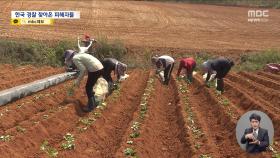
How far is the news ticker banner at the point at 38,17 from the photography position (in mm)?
32388

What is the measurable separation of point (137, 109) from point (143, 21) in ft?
79.1

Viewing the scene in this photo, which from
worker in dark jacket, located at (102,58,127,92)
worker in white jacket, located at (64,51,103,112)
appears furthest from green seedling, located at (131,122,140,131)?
worker in dark jacket, located at (102,58,127,92)

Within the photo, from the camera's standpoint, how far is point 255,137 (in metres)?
5.04

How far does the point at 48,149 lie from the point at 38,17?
2677 centimetres

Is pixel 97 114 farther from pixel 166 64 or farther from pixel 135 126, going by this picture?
pixel 166 64

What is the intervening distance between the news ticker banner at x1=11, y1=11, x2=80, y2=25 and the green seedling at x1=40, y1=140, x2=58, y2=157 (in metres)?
24.6

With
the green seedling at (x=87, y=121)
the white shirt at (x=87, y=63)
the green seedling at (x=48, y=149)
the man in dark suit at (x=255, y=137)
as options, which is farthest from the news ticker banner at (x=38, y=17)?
the man in dark suit at (x=255, y=137)

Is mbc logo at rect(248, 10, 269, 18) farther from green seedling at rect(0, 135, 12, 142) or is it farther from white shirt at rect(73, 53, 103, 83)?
green seedling at rect(0, 135, 12, 142)

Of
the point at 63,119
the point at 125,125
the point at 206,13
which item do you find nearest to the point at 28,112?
the point at 63,119

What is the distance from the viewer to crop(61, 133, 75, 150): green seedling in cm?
785

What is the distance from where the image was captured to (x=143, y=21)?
35188 mm

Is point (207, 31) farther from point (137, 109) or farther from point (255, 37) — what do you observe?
point (137, 109)

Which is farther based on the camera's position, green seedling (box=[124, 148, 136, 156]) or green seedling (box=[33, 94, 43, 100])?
green seedling (box=[33, 94, 43, 100])

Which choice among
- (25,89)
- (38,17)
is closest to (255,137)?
(25,89)
